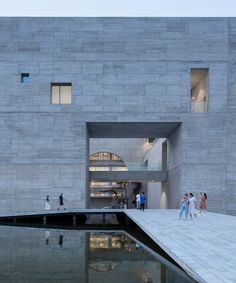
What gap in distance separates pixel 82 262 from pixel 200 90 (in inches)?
792

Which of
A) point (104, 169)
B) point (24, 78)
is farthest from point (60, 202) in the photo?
point (104, 169)

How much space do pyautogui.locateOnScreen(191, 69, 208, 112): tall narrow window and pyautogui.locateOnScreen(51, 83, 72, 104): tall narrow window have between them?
7574 millimetres

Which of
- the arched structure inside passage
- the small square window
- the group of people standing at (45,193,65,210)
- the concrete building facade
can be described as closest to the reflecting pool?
the group of people standing at (45,193,65,210)

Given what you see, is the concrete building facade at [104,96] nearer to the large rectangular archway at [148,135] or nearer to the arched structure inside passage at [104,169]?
the large rectangular archway at [148,135]

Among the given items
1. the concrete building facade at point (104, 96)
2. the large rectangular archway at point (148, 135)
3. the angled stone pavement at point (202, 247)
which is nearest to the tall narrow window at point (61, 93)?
the concrete building facade at point (104, 96)

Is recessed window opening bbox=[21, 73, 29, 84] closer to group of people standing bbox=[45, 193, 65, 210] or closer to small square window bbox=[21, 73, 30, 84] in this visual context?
small square window bbox=[21, 73, 30, 84]

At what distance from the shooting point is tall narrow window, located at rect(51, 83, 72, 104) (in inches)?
1015

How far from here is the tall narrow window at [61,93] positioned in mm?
25781

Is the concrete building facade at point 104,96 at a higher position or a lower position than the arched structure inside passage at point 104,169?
higher

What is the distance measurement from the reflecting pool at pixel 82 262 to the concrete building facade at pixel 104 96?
1065 centimetres

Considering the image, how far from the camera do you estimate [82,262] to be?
32.8 feet

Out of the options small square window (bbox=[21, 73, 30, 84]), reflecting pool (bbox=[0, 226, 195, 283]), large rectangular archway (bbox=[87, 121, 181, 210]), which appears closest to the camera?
reflecting pool (bbox=[0, 226, 195, 283])

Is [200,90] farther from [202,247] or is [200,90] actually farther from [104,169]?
[104,169]

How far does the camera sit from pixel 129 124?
2608cm
